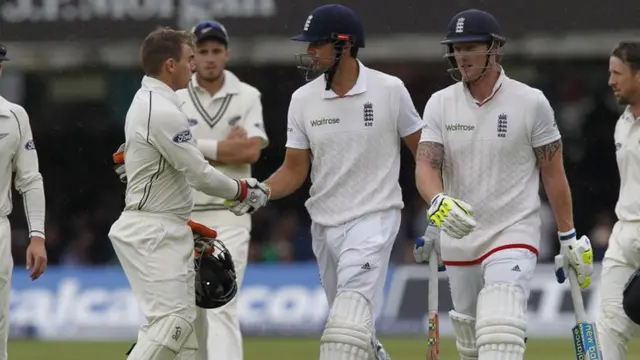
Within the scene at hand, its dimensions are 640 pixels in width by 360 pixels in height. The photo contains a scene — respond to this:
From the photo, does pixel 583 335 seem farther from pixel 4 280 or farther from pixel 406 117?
pixel 4 280

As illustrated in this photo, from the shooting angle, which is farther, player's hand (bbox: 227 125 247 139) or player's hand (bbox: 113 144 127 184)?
player's hand (bbox: 227 125 247 139)

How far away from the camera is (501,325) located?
22.5 ft

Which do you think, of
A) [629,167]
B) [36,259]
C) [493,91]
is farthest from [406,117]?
[36,259]

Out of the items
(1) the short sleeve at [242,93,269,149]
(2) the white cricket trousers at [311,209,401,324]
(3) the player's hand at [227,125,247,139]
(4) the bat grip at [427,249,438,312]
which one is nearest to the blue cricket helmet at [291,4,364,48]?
(2) the white cricket trousers at [311,209,401,324]

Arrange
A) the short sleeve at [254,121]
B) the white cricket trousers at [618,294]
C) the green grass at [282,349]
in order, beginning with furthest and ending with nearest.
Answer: the green grass at [282,349]
the short sleeve at [254,121]
the white cricket trousers at [618,294]

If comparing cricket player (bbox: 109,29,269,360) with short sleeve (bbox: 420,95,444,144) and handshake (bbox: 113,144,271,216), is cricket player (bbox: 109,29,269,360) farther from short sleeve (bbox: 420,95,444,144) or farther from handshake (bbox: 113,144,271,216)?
short sleeve (bbox: 420,95,444,144)

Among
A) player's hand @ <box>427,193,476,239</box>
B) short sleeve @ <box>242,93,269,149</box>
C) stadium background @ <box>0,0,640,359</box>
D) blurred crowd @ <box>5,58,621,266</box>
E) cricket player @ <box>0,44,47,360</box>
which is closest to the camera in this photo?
player's hand @ <box>427,193,476,239</box>

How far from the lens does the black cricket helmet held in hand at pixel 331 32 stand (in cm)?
764

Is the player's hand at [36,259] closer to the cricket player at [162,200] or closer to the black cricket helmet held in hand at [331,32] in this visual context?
the cricket player at [162,200]

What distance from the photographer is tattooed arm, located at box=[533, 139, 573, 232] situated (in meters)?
7.23

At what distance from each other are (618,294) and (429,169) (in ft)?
6.51

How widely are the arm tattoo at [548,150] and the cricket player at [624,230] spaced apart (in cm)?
158

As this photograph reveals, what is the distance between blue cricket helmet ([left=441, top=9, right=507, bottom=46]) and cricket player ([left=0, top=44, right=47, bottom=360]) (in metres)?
2.29

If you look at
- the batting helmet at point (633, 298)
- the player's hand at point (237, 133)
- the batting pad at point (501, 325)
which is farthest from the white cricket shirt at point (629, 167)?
the player's hand at point (237, 133)
